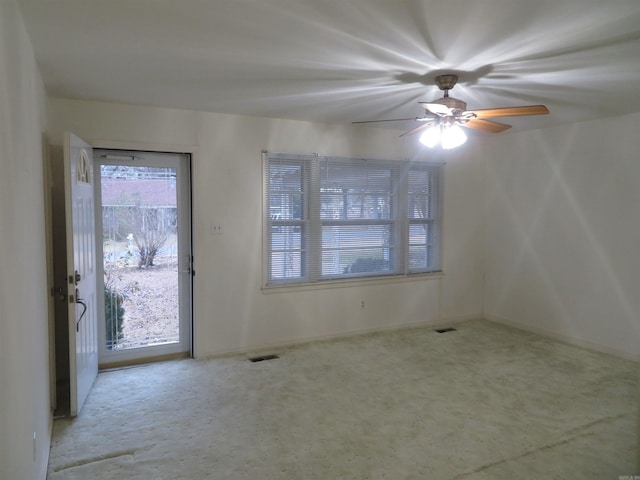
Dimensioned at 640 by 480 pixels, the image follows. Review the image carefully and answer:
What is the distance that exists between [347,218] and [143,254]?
87.6 inches

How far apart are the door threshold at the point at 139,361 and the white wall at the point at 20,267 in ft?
4.10

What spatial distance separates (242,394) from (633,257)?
3934mm

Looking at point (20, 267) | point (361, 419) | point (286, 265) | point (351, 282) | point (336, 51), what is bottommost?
point (361, 419)

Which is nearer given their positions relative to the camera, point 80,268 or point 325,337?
point 80,268

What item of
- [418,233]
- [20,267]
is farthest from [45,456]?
[418,233]

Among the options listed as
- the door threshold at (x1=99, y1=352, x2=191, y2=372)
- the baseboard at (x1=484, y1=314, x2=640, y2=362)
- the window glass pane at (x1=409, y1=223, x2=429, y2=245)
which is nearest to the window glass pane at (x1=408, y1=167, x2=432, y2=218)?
the window glass pane at (x1=409, y1=223, x2=429, y2=245)

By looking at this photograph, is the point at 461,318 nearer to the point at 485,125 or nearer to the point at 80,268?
the point at 485,125

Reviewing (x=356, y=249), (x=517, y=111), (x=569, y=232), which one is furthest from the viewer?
(x=356, y=249)

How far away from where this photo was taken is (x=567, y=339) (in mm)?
4805

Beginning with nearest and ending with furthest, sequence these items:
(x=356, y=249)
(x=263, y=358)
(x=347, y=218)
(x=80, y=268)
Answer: (x=80, y=268), (x=263, y=358), (x=347, y=218), (x=356, y=249)

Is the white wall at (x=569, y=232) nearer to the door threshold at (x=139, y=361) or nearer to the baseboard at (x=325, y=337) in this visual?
the baseboard at (x=325, y=337)

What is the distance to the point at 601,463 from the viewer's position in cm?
249

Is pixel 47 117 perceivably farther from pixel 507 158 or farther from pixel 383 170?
pixel 507 158

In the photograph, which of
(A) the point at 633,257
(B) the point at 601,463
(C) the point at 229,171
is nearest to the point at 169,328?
(C) the point at 229,171
